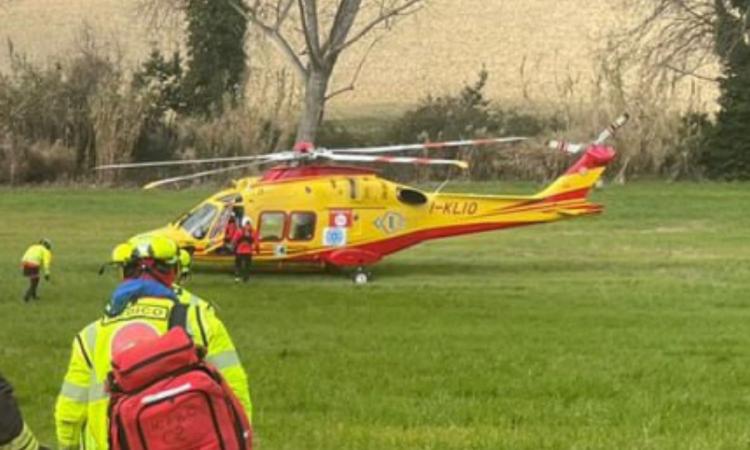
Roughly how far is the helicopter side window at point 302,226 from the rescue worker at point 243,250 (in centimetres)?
105

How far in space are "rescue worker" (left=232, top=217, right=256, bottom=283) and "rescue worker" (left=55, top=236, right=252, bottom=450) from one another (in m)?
19.7

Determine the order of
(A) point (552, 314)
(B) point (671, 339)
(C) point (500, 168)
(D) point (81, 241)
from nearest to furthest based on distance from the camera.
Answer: (B) point (671, 339), (A) point (552, 314), (D) point (81, 241), (C) point (500, 168)

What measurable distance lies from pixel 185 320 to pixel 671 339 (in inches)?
439

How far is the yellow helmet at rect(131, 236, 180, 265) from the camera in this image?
5.62m

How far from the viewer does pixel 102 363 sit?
5.44 metres

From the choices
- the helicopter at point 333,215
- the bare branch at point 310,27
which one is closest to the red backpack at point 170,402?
the helicopter at point 333,215

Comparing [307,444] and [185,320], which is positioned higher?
[185,320]

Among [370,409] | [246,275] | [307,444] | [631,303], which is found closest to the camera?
[307,444]

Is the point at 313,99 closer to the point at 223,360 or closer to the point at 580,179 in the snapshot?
the point at 580,179

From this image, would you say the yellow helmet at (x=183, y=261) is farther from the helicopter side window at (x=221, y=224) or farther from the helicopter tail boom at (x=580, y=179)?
the helicopter tail boom at (x=580, y=179)

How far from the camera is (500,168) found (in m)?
50.6

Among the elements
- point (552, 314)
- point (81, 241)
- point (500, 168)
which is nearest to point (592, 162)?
point (552, 314)

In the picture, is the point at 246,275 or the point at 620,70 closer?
the point at 246,275

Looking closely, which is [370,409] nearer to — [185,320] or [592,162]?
[185,320]
